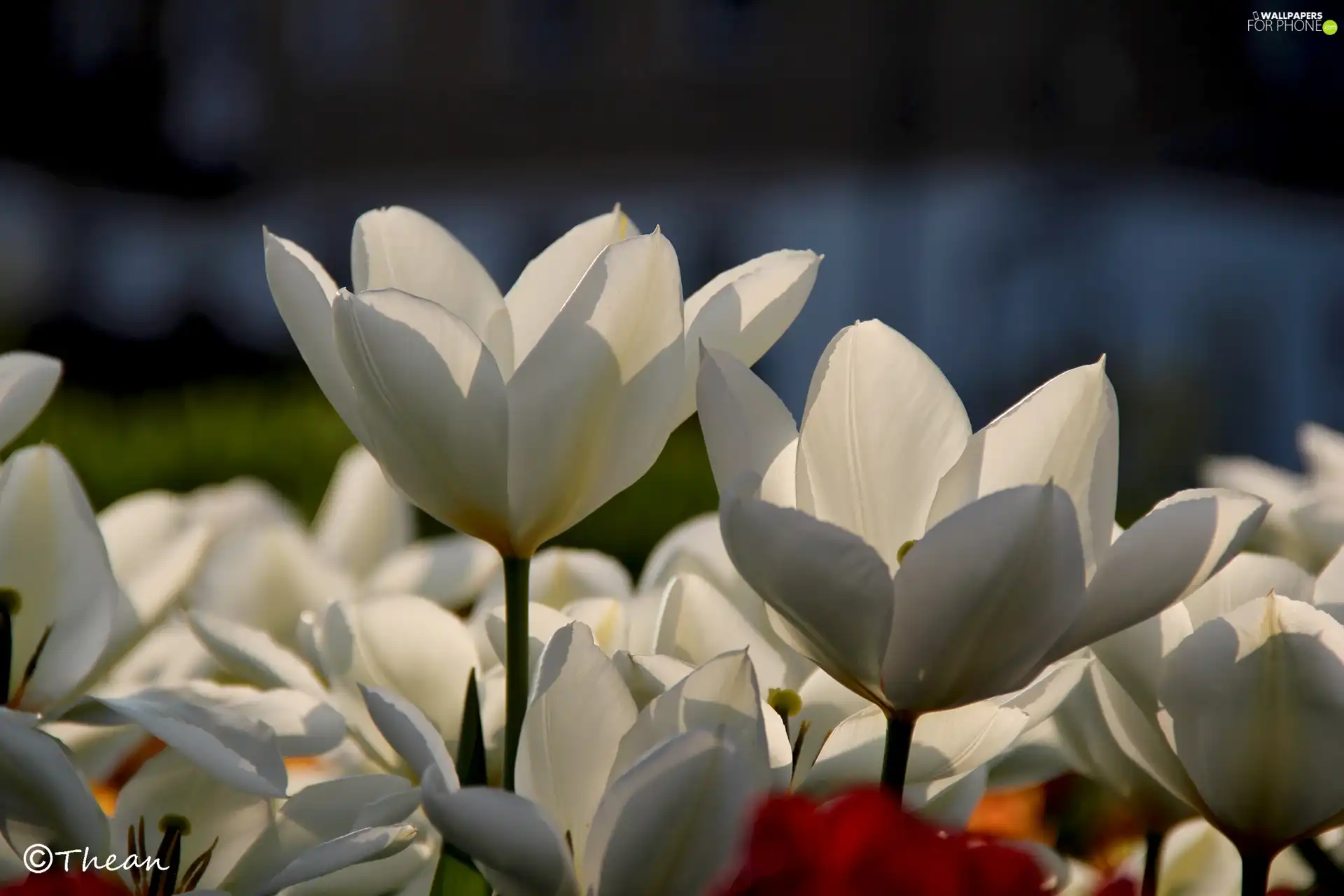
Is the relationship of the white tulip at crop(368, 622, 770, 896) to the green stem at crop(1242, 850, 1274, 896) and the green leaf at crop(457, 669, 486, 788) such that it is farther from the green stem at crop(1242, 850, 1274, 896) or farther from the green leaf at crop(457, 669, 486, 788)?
the green stem at crop(1242, 850, 1274, 896)

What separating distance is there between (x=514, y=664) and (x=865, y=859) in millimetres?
232

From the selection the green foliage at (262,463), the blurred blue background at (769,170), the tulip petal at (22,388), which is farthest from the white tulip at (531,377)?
the blurred blue background at (769,170)

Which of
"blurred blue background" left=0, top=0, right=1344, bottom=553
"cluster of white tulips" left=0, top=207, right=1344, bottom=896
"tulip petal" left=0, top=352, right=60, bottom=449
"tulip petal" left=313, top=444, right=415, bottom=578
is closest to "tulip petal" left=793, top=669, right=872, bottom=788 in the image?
"cluster of white tulips" left=0, top=207, right=1344, bottom=896

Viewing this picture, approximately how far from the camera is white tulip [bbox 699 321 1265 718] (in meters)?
0.47

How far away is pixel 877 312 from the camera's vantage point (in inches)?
346

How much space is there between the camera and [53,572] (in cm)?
65

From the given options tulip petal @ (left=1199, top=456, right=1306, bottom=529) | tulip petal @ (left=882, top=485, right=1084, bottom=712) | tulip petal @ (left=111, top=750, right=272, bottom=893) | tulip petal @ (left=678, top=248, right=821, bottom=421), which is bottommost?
tulip petal @ (left=111, top=750, right=272, bottom=893)

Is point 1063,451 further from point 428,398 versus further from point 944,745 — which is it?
point 428,398

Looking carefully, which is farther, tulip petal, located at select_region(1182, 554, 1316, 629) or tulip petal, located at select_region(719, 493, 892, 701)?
tulip petal, located at select_region(1182, 554, 1316, 629)

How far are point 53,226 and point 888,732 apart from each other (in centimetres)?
1267

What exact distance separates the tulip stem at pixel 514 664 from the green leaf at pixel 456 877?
0.11 feet

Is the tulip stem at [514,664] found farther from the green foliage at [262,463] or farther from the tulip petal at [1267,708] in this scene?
the green foliage at [262,463]

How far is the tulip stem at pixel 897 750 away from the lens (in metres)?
0.50

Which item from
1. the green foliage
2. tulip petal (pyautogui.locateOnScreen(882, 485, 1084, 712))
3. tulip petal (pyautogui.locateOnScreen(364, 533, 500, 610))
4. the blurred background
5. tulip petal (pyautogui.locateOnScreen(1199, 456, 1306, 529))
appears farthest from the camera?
the blurred background
